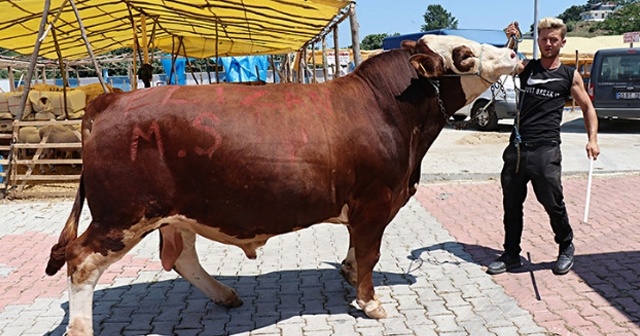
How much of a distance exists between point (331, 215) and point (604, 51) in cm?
1326

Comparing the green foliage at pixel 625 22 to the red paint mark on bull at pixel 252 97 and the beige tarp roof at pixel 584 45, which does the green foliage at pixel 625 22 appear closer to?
the beige tarp roof at pixel 584 45

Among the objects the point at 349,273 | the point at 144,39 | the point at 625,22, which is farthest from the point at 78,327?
the point at 625,22

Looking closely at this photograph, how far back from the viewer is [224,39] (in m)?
11.5

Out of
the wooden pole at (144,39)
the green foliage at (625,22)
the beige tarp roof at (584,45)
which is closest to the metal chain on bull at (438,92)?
the wooden pole at (144,39)

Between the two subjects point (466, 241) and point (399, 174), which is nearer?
point (399, 174)

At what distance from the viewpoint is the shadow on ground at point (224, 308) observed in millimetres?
3966

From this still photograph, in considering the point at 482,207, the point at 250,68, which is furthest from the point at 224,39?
the point at 482,207

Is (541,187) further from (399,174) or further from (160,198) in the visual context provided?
(160,198)

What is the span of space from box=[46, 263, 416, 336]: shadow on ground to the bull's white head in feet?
5.83

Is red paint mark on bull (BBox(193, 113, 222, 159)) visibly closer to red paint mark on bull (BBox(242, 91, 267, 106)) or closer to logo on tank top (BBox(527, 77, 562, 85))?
red paint mark on bull (BBox(242, 91, 267, 106))

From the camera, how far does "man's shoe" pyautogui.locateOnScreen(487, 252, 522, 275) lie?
188 inches

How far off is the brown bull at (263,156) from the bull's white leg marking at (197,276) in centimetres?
12

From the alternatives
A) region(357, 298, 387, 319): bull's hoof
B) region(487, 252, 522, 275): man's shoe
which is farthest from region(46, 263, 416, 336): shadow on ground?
region(487, 252, 522, 275): man's shoe

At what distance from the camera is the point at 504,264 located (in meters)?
4.82
